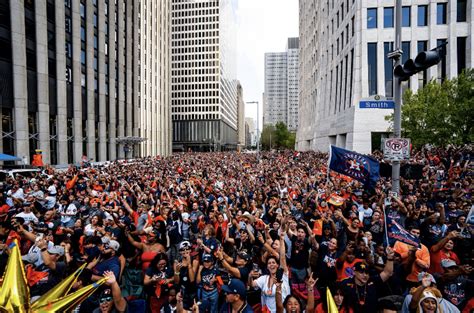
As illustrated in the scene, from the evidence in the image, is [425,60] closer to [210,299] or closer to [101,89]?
[210,299]

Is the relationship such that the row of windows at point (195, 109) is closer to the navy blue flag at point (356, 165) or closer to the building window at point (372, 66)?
the building window at point (372, 66)

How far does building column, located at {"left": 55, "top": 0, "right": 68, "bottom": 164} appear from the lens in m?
31.8

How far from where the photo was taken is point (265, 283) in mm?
4547

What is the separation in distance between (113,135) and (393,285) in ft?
147

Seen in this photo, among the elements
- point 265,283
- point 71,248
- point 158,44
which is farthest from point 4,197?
point 158,44

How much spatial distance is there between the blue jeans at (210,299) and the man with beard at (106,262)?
64.6 inches

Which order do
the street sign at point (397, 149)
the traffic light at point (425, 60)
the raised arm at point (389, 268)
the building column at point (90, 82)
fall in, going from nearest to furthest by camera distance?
the raised arm at point (389, 268) → the traffic light at point (425, 60) → the street sign at point (397, 149) → the building column at point (90, 82)

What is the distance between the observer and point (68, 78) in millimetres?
34406

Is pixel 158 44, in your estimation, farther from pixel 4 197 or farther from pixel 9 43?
pixel 4 197

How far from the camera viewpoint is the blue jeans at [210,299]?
4562mm

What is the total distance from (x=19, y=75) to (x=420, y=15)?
4228 cm

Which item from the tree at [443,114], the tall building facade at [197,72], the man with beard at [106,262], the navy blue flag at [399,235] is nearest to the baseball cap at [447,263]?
the navy blue flag at [399,235]

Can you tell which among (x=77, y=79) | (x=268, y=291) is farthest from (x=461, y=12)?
(x=77, y=79)

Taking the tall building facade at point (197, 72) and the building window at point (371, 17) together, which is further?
the tall building facade at point (197, 72)
